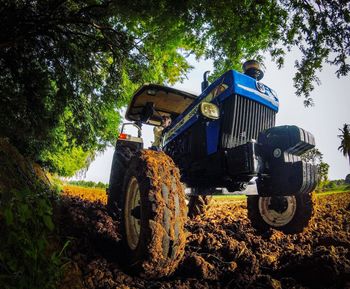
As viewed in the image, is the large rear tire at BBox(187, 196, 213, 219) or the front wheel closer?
the front wheel

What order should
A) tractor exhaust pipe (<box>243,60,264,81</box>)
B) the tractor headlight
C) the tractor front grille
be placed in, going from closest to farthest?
1. the tractor headlight
2. the tractor front grille
3. tractor exhaust pipe (<box>243,60,264,81</box>)

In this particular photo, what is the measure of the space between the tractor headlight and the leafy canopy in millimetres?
1689

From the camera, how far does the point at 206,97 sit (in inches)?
133

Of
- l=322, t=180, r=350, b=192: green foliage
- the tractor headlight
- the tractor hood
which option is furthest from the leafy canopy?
l=322, t=180, r=350, b=192: green foliage

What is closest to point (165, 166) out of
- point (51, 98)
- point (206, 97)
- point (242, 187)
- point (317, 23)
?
point (242, 187)

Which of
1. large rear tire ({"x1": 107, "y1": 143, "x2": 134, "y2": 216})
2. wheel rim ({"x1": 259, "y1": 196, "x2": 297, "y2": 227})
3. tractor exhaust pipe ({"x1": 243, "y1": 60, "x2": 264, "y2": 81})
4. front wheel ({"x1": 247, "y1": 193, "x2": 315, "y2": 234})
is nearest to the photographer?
tractor exhaust pipe ({"x1": 243, "y1": 60, "x2": 264, "y2": 81})

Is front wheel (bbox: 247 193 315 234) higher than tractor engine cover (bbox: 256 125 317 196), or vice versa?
tractor engine cover (bbox: 256 125 317 196)

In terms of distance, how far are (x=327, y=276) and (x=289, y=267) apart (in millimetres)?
361

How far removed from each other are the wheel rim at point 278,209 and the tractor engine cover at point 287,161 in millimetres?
939

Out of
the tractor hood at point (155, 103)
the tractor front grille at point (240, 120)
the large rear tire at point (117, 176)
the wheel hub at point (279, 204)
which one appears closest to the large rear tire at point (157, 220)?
the tractor front grille at point (240, 120)

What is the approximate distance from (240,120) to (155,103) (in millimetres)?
2229

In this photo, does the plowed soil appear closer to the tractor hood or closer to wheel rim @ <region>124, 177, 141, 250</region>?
wheel rim @ <region>124, 177, 141, 250</region>

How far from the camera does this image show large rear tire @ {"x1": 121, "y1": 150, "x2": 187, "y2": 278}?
1.93 m

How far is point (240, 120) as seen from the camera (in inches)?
121
